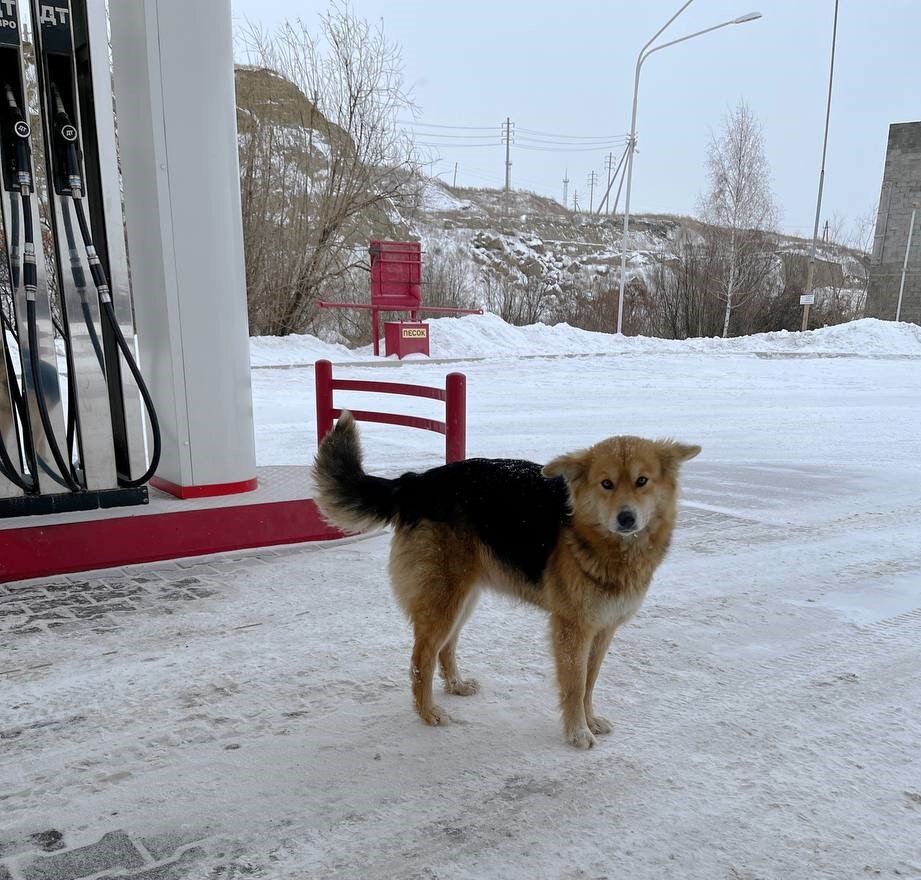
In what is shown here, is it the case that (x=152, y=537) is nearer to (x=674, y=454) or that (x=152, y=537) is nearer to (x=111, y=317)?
(x=111, y=317)

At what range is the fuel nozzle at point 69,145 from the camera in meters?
4.16

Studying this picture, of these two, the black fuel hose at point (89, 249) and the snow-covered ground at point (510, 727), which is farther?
the black fuel hose at point (89, 249)

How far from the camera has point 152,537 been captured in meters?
4.50

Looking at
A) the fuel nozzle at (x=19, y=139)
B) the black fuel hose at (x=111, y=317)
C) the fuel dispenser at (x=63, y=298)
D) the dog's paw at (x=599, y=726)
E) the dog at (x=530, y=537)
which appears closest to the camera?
the dog at (x=530, y=537)

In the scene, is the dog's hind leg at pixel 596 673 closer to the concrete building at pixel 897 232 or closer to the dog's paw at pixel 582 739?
the dog's paw at pixel 582 739

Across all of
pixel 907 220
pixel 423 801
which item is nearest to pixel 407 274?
pixel 423 801

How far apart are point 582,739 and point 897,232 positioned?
37951 mm

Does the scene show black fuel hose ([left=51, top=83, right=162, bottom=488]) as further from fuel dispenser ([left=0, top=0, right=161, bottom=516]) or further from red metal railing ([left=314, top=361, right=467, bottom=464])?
red metal railing ([left=314, top=361, right=467, bottom=464])

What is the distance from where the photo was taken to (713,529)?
5434 millimetres

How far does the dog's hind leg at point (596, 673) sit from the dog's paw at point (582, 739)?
0.32 ft

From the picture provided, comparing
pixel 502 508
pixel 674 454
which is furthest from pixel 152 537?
pixel 674 454

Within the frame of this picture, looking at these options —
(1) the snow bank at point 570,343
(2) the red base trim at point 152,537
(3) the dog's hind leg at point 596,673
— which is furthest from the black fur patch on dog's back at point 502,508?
(1) the snow bank at point 570,343

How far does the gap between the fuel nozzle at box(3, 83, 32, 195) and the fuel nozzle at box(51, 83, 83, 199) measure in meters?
0.18

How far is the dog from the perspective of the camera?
107 inches
